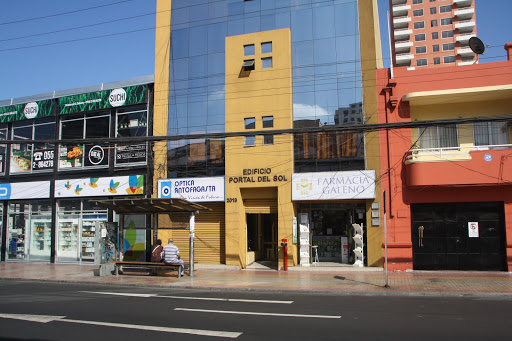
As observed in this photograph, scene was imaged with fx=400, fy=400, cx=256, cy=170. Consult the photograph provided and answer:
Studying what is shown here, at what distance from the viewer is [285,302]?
1085 centimetres

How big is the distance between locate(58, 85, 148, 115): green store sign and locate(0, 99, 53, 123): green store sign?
3.31ft

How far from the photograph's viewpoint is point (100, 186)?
2150 centimetres

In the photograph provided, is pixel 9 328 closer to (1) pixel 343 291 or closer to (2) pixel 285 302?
(2) pixel 285 302

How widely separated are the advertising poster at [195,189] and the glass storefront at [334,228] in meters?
4.05

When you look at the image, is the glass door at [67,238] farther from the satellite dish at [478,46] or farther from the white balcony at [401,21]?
the white balcony at [401,21]

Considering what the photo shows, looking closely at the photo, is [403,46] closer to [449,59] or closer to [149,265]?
[449,59]

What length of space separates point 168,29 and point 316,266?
14.5 m

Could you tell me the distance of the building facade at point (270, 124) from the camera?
18.0 metres

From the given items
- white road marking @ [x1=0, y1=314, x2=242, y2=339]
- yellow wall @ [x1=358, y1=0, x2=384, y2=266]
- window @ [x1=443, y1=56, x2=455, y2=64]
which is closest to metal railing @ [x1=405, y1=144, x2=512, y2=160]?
yellow wall @ [x1=358, y1=0, x2=384, y2=266]

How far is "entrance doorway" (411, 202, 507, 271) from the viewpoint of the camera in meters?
16.3

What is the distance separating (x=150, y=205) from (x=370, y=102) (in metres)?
10.6

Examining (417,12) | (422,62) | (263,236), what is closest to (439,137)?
(263,236)

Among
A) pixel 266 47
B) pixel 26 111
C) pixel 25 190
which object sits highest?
pixel 266 47

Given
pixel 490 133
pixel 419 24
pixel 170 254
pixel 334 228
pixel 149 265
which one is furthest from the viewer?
pixel 419 24
